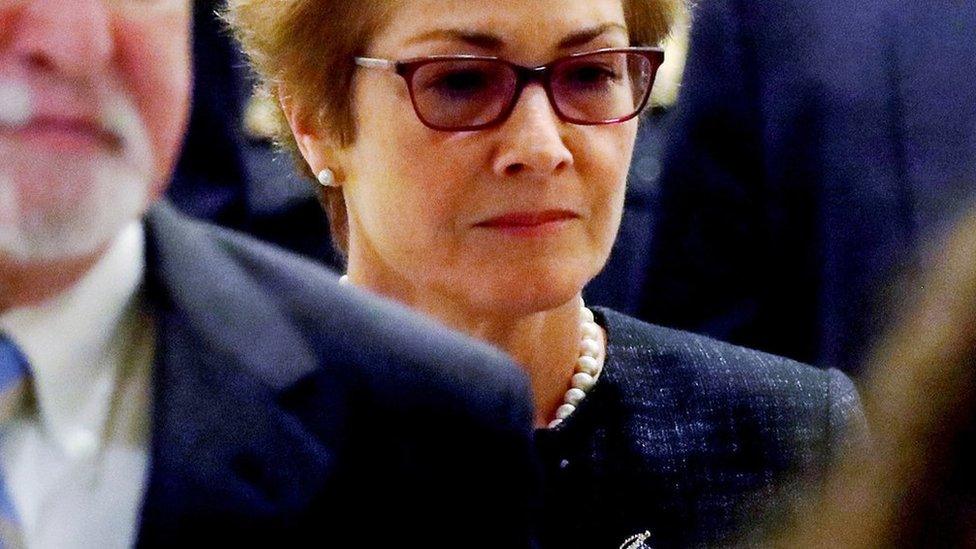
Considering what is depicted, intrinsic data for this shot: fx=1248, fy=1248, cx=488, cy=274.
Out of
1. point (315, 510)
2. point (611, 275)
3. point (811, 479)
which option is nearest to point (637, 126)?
point (611, 275)

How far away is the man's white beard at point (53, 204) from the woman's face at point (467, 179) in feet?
0.64

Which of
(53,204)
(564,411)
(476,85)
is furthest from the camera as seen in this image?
(564,411)

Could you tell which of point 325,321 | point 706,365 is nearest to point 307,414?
point 325,321

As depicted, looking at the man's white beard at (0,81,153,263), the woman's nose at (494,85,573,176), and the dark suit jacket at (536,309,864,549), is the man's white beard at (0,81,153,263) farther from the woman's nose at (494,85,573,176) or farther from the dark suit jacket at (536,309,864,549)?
the dark suit jacket at (536,309,864,549)

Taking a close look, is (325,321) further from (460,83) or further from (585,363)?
(585,363)

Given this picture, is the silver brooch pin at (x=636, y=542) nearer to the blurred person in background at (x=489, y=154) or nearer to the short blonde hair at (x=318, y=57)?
the blurred person in background at (x=489, y=154)

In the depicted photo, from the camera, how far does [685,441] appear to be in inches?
30.6

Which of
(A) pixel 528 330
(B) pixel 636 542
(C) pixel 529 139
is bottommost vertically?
(B) pixel 636 542

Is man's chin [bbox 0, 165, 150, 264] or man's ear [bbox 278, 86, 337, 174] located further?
man's ear [bbox 278, 86, 337, 174]

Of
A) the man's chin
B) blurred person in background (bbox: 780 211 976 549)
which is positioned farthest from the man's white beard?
blurred person in background (bbox: 780 211 976 549)

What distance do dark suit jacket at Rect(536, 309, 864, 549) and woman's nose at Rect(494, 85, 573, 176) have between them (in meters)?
0.17

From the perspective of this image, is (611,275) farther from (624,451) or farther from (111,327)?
(111,327)

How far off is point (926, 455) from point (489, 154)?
264 millimetres

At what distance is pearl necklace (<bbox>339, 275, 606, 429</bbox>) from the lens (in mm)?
760
